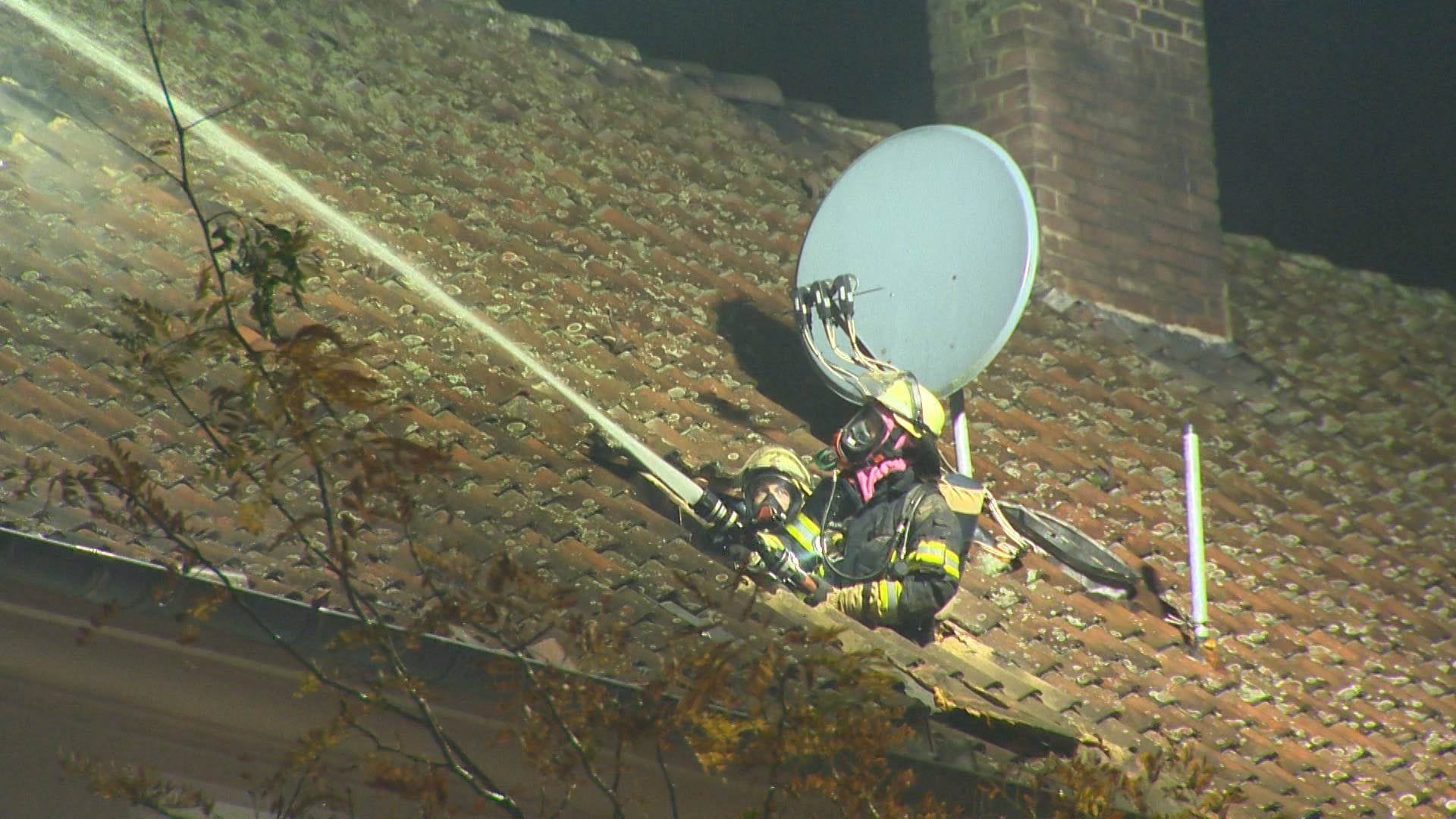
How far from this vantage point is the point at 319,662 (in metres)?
4.94

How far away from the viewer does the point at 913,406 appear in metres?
6.31

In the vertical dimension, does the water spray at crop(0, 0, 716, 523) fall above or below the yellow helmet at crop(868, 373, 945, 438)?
below

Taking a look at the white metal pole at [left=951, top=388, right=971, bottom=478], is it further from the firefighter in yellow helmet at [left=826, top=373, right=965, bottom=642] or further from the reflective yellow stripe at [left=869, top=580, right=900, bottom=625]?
the reflective yellow stripe at [left=869, top=580, right=900, bottom=625]

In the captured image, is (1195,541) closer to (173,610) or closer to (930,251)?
(930,251)

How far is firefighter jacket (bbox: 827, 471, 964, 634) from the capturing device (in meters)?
5.98

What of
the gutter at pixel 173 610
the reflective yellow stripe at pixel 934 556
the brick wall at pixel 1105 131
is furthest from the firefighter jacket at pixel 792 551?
the brick wall at pixel 1105 131

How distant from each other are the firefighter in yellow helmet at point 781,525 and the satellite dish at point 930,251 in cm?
71

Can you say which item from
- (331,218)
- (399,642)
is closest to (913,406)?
(399,642)

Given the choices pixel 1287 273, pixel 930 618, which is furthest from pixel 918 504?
pixel 1287 273

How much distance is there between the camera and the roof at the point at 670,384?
588 cm

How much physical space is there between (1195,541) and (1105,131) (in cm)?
314

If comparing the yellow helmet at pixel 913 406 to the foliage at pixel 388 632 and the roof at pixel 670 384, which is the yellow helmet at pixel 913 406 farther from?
the foliage at pixel 388 632

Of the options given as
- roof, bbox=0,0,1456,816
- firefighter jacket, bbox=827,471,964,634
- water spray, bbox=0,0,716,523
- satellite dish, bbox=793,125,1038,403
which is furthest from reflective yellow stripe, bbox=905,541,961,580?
satellite dish, bbox=793,125,1038,403

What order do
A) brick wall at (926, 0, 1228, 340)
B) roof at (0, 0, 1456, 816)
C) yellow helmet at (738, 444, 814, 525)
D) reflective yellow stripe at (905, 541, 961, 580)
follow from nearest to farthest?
1. roof at (0, 0, 1456, 816)
2. reflective yellow stripe at (905, 541, 961, 580)
3. yellow helmet at (738, 444, 814, 525)
4. brick wall at (926, 0, 1228, 340)
